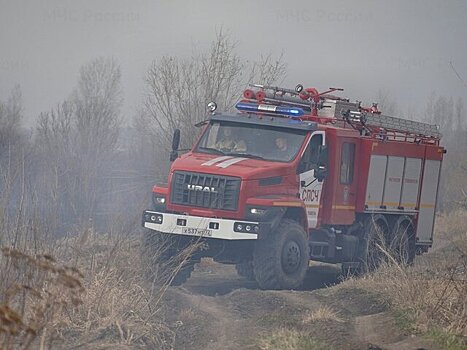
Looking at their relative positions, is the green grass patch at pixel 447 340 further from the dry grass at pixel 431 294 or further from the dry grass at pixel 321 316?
the dry grass at pixel 321 316

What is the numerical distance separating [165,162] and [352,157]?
8.04 meters

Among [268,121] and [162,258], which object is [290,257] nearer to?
[162,258]

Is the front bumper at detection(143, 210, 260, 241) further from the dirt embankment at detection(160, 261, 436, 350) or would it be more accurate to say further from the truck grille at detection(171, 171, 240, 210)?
the dirt embankment at detection(160, 261, 436, 350)

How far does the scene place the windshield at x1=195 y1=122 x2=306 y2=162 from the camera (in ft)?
49.8

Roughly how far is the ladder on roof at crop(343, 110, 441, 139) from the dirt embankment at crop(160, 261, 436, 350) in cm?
412

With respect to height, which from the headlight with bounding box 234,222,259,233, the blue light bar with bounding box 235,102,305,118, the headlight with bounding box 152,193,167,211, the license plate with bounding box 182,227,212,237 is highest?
the blue light bar with bounding box 235,102,305,118

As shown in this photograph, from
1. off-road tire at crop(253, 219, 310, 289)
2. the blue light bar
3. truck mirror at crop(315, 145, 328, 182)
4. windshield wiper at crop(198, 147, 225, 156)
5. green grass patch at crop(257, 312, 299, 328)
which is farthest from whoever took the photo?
the blue light bar

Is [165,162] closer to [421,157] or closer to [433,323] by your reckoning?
[421,157]

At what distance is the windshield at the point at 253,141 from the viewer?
15.2 metres

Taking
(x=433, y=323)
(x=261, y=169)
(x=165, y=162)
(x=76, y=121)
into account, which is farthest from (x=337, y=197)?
(x=76, y=121)

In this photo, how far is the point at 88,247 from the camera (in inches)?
581

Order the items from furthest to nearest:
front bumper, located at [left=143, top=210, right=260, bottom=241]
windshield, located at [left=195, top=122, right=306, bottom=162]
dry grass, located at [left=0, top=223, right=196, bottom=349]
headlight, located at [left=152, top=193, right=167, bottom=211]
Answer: windshield, located at [left=195, top=122, right=306, bottom=162]
headlight, located at [left=152, top=193, right=167, bottom=211]
front bumper, located at [left=143, top=210, right=260, bottom=241]
dry grass, located at [left=0, top=223, right=196, bottom=349]

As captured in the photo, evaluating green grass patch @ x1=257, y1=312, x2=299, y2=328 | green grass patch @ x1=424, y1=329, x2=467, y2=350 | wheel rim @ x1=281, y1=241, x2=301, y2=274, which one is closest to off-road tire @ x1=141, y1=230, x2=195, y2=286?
wheel rim @ x1=281, y1=241, x2=301, y2=274

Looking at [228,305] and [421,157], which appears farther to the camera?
[421,157]
